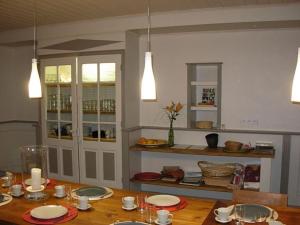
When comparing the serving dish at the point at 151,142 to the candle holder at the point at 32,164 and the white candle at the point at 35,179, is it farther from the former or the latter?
the white candle at the point at 35,179

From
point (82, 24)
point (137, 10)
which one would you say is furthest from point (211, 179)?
point (82, 24)

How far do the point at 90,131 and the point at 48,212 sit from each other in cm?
239

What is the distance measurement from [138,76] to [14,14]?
1.72 metres

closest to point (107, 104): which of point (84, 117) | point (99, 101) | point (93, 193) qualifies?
point (99, 101)

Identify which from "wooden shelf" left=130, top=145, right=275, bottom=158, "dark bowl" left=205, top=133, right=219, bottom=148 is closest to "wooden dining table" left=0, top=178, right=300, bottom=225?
"wooden shelf" left=130, top=145, right=275, bottom=158

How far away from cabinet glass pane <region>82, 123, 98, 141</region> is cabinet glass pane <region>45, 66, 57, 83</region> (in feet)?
2.69

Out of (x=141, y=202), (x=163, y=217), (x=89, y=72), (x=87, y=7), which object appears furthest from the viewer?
(x=89, y=72)

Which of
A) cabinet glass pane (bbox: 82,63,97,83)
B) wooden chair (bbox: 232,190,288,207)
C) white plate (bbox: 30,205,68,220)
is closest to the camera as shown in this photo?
white plate (bbox: 30,205,68,220)

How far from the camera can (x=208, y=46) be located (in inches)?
155

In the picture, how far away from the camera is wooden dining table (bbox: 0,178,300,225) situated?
72.0 inches

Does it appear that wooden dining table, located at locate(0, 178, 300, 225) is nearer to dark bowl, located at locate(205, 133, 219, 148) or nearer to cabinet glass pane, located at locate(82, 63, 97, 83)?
dark bowl, located at locate(205, 133, 219, 148)

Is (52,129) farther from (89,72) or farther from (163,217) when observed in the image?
(163,217)

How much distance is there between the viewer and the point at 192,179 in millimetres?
3854

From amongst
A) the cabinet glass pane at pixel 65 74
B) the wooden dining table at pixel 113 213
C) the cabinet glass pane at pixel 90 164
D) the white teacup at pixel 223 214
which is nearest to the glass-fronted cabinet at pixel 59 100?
the cabinet glass pane at pixel 65 74
